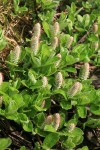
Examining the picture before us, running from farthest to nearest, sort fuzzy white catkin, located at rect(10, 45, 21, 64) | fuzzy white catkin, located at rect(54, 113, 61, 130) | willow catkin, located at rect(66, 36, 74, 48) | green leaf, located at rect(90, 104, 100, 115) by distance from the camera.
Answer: willow catkin, located at rect(66, 36, 74, 48)
green leaf, located at rect(90, 104, 100, 115)
fuzzy white catkin, located at rect(10, 45, 21, 64)
fuzzy white catkin, located at rect(54, 113, 61, 130)

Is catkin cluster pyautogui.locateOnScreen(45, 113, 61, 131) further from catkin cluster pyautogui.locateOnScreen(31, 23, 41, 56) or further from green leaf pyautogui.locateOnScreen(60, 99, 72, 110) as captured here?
catkin cluster pyautogui.locateOnScreen(31, 23, 41, 56)

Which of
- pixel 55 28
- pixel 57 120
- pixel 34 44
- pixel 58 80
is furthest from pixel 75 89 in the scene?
pixel 55 28

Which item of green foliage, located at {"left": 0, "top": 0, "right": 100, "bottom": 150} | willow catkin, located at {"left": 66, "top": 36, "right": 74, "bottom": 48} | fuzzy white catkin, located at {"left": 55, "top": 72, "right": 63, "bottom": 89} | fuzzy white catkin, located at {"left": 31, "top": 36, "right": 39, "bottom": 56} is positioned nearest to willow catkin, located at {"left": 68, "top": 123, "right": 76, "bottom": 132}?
green foliage, located at {"left": 0, "top": 0, "right": 100, "bottom": 150}

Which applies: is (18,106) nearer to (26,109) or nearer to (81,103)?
(26,109)

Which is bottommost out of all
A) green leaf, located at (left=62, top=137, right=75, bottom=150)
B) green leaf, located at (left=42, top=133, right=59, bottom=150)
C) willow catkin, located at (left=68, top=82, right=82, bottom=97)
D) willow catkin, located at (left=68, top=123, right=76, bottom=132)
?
green leaf, located at (left=62, top=137, right=75, bottom=150)

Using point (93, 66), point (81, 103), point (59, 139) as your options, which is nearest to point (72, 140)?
point (59, 139)

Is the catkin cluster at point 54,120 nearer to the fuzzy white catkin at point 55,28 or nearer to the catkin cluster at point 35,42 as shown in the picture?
the catkin cluster at point 35,42

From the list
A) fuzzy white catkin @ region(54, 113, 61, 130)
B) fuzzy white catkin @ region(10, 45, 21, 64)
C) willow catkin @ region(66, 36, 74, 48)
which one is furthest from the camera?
willow catkin @ region(66, 36, 74, 48)

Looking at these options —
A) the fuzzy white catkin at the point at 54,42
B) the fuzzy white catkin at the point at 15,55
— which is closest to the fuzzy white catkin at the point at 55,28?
the fuzzy white catkin at the point at 54,42

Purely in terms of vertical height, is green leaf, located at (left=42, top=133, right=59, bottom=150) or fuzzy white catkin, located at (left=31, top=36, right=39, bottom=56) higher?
fuzzy white catkin, located at (left=31, top=36, right=39, bottom=56)
